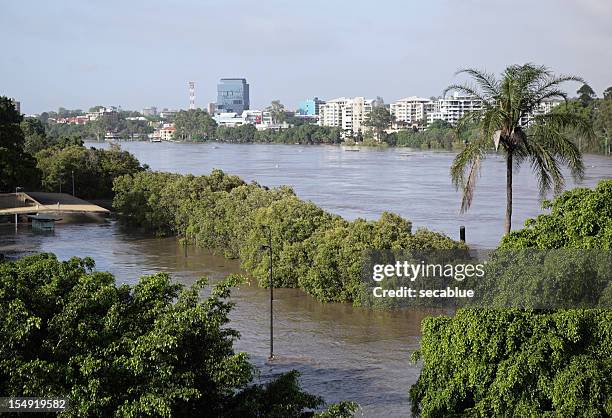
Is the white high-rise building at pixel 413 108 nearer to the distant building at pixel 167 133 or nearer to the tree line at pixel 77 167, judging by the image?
the distant building at pixel 167 133

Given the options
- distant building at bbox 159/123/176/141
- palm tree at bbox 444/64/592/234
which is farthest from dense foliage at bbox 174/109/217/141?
palm tree at bbox 444/64/592/234

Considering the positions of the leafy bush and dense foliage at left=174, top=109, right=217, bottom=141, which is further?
dense foliage at left=174, top=109, right=217, bottom=141

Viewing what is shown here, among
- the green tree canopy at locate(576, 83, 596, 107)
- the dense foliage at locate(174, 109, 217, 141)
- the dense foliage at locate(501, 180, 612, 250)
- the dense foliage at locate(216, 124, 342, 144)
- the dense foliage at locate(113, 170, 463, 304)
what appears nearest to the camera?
the dense foliage at locate(501, 180, 612, 250)

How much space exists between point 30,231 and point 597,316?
28.5m

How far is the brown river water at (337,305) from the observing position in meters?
14.7

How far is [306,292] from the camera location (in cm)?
2164

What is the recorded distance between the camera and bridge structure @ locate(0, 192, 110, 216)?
3447cm

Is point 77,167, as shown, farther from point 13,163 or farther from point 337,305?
point 337,305

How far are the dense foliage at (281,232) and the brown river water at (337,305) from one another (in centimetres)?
56

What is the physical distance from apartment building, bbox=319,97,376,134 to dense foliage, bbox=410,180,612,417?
12505cm

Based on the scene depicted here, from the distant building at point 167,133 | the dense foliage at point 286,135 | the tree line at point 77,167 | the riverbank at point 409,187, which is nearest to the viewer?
the riverbank at point 409,187

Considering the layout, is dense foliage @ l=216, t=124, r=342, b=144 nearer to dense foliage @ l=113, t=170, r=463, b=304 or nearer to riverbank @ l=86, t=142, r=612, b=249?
riverbank @ l=86, t=142, r=612, b=249

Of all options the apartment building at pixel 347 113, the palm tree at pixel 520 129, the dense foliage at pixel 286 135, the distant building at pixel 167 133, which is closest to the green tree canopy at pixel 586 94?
the dense foliage at pixel 286 135

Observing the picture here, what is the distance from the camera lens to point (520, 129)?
11.7 m
